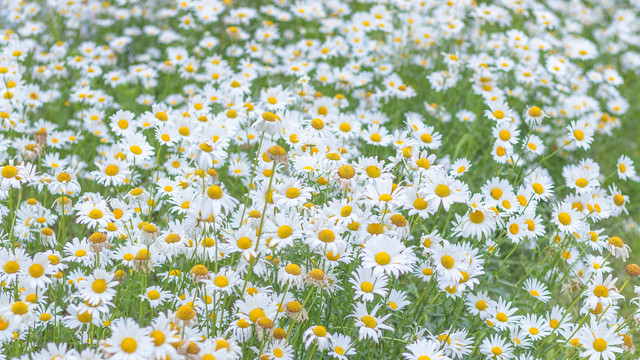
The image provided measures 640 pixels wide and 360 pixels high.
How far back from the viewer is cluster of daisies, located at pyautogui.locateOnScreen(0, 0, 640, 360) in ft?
8.29

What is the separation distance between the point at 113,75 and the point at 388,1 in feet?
9.62

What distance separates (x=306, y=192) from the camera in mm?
2742

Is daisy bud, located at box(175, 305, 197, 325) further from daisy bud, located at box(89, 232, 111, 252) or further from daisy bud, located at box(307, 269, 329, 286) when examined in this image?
daisy bud, located at box(89, 232, 111, 252)

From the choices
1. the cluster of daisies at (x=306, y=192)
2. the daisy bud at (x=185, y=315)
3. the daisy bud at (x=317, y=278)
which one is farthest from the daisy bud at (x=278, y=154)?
the daisy bud at (x=185, y=315)

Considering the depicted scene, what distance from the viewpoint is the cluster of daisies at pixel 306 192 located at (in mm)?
2527

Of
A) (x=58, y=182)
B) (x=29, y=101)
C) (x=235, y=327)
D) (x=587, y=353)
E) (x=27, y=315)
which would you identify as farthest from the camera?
(x=29, y=101)

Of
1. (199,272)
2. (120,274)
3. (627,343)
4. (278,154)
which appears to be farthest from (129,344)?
(627,343)

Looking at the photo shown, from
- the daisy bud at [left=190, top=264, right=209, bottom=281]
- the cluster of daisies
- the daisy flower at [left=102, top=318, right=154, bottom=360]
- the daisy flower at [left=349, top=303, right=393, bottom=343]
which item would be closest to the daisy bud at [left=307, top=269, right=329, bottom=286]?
the cluster of daisies

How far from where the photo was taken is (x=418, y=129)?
11.8ft

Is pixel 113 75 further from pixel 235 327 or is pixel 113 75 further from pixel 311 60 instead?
pixel 235 327

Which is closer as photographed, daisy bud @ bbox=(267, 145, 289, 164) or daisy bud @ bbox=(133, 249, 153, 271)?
daisy bud @ bbox=(267, 145, 289, 164)

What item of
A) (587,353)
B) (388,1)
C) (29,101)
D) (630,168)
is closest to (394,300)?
(587,353)

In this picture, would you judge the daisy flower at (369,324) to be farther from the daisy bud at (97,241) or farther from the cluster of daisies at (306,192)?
Result: the daisy bud at (97,241)

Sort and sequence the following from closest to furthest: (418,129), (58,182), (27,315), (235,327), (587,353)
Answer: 1. (27,315)
2. (235,327)
3. (587,353)
4. (58,182)
5. (418,129)
